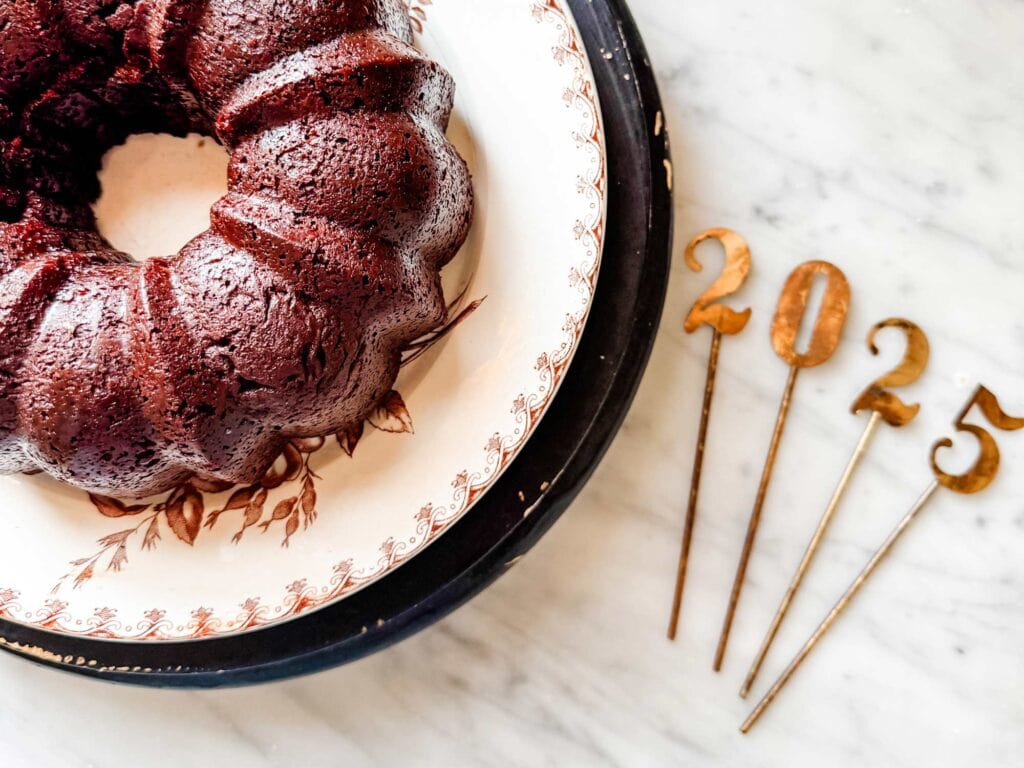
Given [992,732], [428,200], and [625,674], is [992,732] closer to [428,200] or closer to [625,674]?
[625,674]

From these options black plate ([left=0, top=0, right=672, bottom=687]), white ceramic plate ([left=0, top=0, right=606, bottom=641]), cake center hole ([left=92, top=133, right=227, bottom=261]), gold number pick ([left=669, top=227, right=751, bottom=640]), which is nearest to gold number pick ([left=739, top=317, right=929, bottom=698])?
gold number pick ([left=669, top=227, right=751, bottom=640])

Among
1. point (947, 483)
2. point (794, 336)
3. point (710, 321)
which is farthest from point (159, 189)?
point (947, 483)

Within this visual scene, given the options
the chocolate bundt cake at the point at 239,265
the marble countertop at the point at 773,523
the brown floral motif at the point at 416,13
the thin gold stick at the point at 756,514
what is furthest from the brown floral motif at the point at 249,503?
the thin gold stick at the point at 756,514

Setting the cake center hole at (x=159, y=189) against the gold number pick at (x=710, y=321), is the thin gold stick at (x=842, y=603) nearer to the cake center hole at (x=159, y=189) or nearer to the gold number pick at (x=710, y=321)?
the gold number pick at (x=710, y=321)

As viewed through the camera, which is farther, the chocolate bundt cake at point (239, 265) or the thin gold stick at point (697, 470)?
the thin gold stick at point (697, 470)

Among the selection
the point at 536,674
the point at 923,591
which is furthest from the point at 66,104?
the point at 923,591

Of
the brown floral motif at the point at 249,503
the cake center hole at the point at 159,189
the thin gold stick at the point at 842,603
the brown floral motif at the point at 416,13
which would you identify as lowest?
the thin gold stick at the point at 842,603

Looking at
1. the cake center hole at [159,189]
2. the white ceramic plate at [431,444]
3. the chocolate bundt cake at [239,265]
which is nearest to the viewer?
the chocolate bundt cake at [239,265]

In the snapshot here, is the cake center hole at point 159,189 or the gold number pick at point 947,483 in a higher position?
the cake center hole at point 159,189

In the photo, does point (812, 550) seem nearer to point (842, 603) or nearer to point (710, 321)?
point (842, 603)

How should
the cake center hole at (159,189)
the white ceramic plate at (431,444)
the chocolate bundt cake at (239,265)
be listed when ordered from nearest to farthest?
the chocolate bundt cake at (239,265)
the white ceramic plate at (431,444)
the cake center hole at (159,189)
